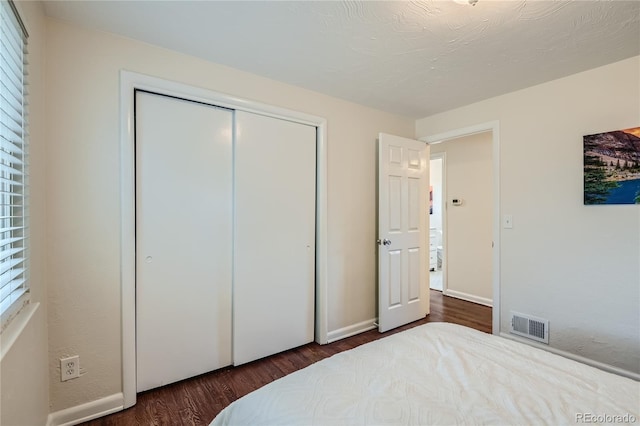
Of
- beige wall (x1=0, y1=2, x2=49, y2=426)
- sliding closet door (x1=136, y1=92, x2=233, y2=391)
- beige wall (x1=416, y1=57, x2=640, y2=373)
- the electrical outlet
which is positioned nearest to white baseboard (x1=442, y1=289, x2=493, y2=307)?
beige wall (x1=416, y1=57, x2=640, y2=373)

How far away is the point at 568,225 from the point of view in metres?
2.35

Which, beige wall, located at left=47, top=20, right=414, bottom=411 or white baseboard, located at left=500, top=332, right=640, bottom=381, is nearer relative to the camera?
beige wall, located at left=47, top=20, right=414, bottom=411

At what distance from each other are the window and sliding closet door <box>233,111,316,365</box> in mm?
1194

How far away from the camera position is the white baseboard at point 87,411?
5.45 ft

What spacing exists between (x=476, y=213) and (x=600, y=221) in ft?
6.24

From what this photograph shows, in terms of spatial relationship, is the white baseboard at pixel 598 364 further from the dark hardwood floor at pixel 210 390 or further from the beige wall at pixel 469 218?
the beige wall at pixel 469 218

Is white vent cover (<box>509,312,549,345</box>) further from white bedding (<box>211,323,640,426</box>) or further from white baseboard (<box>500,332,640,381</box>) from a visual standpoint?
white bedding (<box>211,323,640,426</box>)

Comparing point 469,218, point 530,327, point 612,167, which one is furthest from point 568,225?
point 469,218

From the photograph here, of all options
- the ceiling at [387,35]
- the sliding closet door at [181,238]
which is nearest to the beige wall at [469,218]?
the ceiling at [387,35]

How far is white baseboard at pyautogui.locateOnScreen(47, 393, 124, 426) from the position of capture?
1661 millimetres

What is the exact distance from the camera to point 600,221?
2193mm

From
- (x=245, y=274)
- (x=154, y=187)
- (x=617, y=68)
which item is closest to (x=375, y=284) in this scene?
(x=245, y=274)

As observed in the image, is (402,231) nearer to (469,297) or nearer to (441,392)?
(469,297)

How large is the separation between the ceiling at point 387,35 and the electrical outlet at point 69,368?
1.91 metres
